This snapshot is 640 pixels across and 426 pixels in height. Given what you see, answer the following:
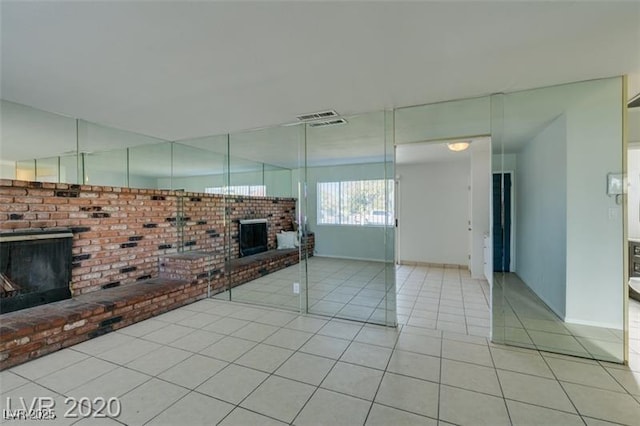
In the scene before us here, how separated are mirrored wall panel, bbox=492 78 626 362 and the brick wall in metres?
4.13

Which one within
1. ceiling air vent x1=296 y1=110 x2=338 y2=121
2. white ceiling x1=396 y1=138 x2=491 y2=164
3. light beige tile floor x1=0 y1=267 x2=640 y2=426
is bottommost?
light beige tile floor x1=0 y1=267 x2=640 y2=426

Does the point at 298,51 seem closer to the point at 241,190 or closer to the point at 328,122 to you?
the point at 328,122

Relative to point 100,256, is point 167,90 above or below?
above

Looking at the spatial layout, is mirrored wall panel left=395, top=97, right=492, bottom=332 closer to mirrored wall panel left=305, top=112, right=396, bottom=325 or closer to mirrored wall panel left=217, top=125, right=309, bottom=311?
mirrored wall panel left=305, top=112, right=396, bottom=325

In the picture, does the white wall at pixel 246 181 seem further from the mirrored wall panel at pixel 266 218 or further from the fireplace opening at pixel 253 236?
the fireplace opening at pixel 253 236

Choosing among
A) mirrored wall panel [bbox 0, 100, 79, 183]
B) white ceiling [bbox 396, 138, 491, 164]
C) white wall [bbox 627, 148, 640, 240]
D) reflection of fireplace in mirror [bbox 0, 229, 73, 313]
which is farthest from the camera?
white ceiling [bbox 396, 138, 491, 164]

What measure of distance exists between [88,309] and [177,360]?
115 centimetres

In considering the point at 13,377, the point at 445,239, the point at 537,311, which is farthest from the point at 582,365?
the point at 13,377

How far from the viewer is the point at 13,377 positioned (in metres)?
2.14

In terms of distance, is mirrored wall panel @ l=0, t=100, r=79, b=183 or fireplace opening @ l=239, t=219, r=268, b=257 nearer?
mirrored wall panel @ l=0, t=100, r=79, b=183

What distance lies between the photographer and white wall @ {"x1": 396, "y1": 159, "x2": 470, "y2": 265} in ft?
19.5

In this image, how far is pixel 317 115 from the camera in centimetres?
335

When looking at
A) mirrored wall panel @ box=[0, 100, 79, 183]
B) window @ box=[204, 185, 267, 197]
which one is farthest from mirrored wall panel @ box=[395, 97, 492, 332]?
mirrored wall panel @ box=[0, 100, 79, 183]

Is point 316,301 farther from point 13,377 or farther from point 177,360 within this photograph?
point 13,377
